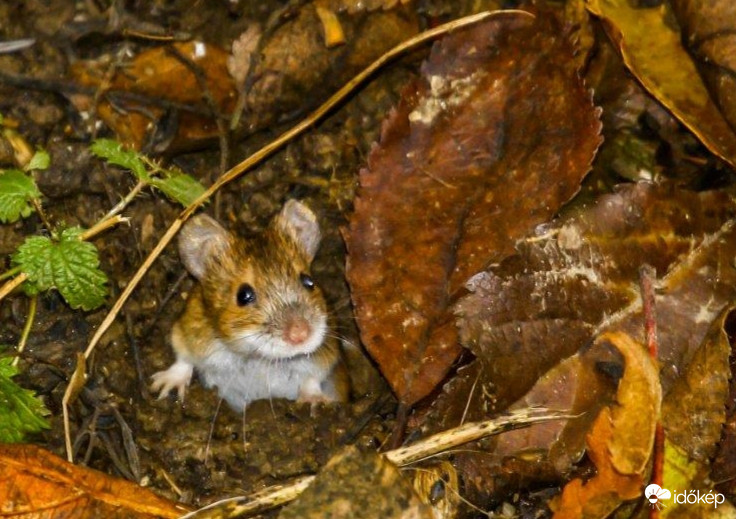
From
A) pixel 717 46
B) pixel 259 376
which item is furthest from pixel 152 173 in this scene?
pixel 717 46

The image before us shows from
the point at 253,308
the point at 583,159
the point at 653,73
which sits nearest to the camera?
the point at 583,159

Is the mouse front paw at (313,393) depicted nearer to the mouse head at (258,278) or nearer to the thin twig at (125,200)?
the mouse head at (258,278)

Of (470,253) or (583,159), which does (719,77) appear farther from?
(470,253)

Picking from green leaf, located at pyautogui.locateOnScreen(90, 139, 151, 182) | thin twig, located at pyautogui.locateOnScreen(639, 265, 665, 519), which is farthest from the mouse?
thin twig, located at pyautogui.locateOnScreen(639, 265, 665, 519)

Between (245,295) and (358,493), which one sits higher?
(358,493)

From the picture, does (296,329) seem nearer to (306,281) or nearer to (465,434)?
(306,281)

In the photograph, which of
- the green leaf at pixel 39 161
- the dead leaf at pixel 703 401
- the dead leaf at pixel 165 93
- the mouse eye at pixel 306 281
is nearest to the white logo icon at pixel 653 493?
the dead leaf at pixel 703 401

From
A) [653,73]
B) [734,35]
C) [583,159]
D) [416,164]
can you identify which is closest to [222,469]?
[416,164]
